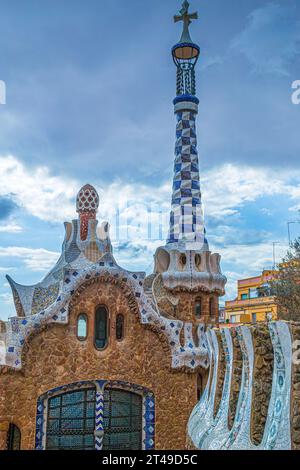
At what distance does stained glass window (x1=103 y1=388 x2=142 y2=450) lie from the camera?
10055mm

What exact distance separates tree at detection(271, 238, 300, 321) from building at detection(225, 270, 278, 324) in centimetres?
1088

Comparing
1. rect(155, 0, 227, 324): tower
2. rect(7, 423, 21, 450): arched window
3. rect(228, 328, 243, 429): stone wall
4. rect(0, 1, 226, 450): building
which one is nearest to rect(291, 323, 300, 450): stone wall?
rect(228, 328, 243, 429): stone wall

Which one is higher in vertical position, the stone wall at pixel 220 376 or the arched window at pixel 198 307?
the arched window at pixel 198 307

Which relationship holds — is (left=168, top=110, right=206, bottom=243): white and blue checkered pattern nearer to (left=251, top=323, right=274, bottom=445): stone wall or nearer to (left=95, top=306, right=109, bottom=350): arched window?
(left=95, top=306, right=109, bottom=350): arched window

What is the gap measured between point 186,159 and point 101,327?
5.08 m

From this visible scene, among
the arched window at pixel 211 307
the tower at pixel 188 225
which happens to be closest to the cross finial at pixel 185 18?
the tower at pixel 188 225

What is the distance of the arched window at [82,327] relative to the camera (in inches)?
394

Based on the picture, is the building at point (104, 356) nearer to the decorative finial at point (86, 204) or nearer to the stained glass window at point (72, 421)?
the stained glass window at point (72, 421)

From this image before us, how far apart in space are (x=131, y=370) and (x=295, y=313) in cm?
426

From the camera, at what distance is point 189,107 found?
13.1m

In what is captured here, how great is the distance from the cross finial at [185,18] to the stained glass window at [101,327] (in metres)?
7.51

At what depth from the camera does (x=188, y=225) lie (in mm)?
12648
